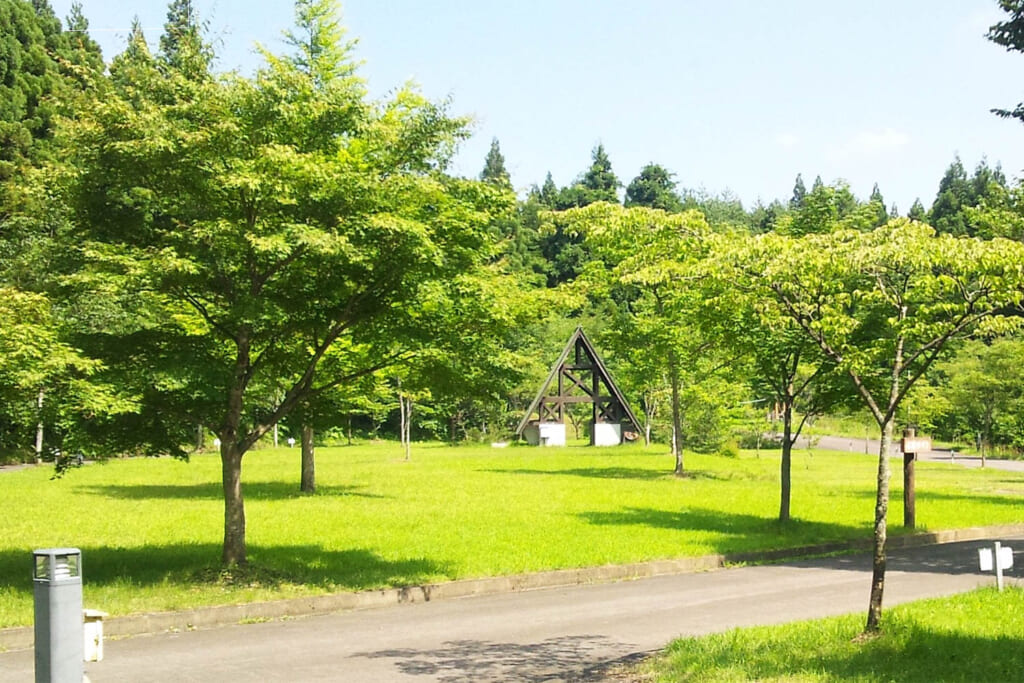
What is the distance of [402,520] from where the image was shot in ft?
64.0

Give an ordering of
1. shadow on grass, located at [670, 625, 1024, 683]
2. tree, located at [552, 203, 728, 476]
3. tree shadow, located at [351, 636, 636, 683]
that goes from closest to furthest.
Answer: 1. shadow on grass, located at [670, 625, 1024, 683]
2. tree shadow, located at [351, 636, 636, 683]
3. tree, located at [552, 203, 728, 476]

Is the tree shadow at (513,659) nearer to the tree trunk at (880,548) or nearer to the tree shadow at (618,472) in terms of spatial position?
the tree trunk at (880,548)

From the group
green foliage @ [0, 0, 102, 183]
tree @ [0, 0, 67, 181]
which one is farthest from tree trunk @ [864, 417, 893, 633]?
tree @ [0, 0, 67, 181]

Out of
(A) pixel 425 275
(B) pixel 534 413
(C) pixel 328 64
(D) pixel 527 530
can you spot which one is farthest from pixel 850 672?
(B) pixel 534 413

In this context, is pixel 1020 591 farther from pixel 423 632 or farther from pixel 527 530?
pixel 527 530

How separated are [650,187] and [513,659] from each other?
389ft

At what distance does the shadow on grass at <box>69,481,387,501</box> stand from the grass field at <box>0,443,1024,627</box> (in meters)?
0.06

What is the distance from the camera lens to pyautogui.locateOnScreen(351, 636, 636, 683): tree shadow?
329 inches

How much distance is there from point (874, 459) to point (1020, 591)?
38.2 meters

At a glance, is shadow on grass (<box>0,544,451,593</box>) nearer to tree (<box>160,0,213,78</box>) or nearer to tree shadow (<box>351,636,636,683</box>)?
tree shadow (<box>351,636,636,683</box>)

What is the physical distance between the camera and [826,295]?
10109 millimetres

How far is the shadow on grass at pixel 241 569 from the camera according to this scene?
12477 millimetres

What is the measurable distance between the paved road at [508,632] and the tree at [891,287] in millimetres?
2570

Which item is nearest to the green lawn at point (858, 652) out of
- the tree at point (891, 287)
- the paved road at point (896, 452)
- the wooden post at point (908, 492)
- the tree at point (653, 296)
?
the tree at point (891, 287)
